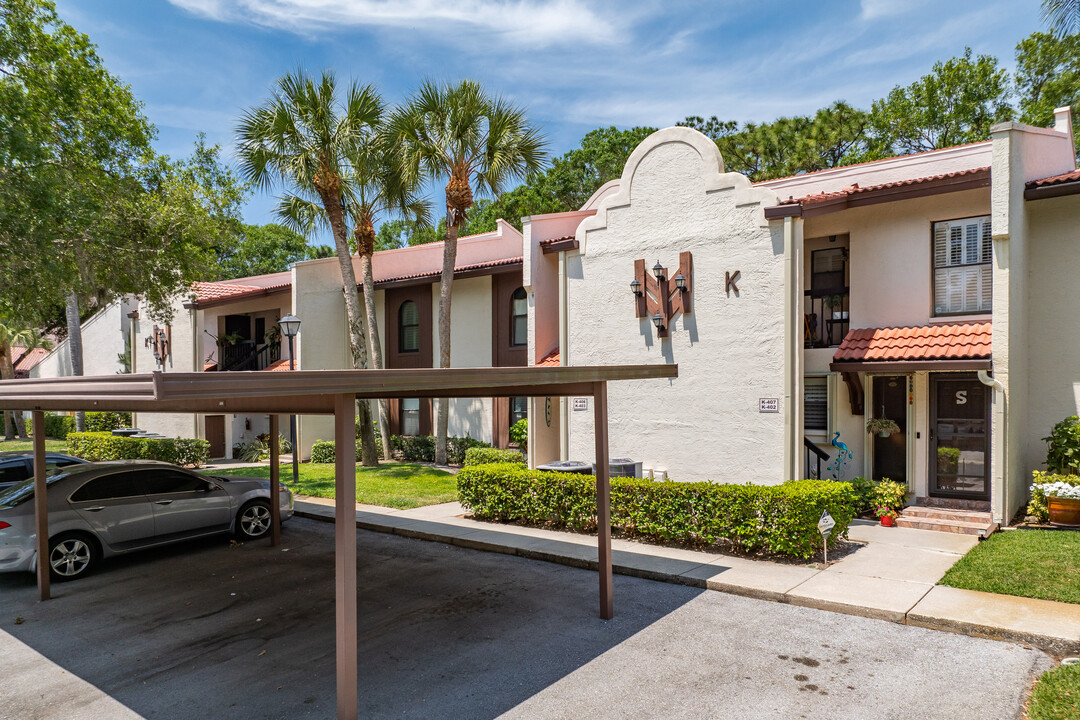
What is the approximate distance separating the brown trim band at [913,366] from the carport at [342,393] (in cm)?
550

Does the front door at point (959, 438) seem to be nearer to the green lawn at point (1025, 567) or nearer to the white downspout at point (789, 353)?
the green lawn at point (1025, 567)

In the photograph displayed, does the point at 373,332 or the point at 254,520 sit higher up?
the point at 373,332

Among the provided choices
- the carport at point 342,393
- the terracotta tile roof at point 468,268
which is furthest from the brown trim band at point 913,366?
the terracotta tile roof at point 468,268

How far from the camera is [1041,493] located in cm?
1075

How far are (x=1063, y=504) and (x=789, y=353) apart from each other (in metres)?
4.61

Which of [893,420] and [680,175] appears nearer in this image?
[893,420]

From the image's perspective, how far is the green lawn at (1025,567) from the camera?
24.8 feet

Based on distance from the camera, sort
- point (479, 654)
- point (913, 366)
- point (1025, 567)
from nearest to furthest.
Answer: point (479, 654)
point (1025, 567)
point (913, 366)

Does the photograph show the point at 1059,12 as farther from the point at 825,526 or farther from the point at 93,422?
the point at 93,422

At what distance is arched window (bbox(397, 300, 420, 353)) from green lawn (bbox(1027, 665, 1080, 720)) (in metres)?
18.4

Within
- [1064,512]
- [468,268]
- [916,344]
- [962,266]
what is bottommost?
[1064,512]

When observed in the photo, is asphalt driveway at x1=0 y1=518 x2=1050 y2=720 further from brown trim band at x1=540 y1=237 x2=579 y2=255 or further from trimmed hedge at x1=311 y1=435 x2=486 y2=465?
trimmed hedge at x1=311 y1=435 x2=486 y2=465

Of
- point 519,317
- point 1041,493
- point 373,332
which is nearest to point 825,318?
point 1041,493

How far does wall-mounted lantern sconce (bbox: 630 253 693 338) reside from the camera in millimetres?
12719
